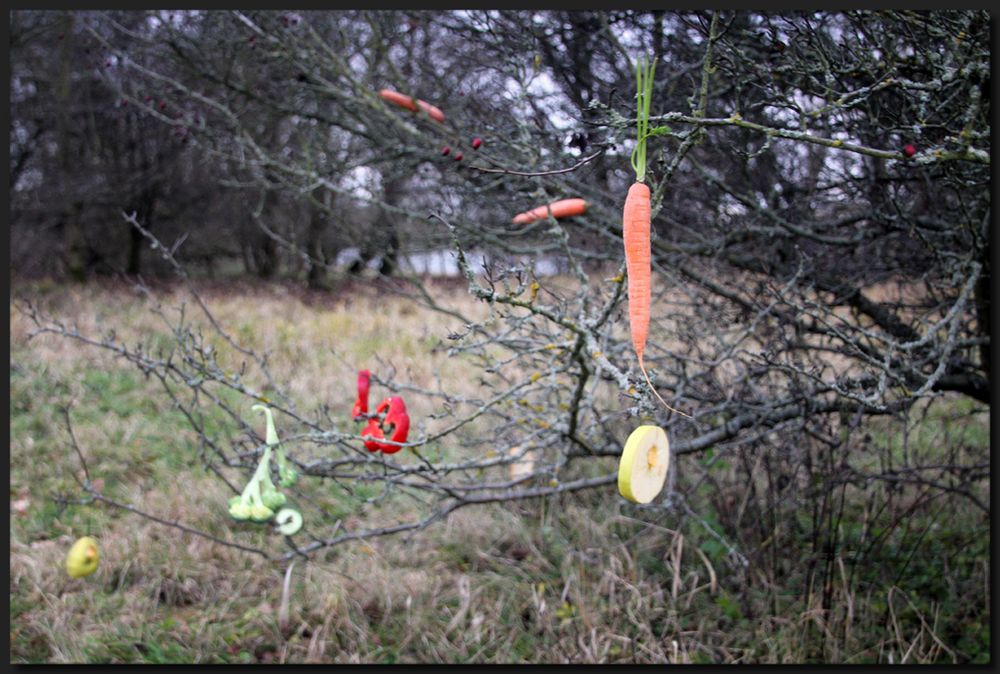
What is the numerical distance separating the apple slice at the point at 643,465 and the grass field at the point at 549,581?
164cm

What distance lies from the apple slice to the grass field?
164cm

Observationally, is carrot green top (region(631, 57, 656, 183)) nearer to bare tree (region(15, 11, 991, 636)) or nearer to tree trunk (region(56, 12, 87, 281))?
bare tree (region(15, 11, 991, 636))

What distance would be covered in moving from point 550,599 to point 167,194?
1232 cm

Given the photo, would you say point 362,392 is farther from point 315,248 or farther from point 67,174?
point 67,174

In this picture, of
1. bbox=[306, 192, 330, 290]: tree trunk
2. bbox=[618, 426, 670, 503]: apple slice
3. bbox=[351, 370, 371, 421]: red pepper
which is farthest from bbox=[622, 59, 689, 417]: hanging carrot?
bbox=[306, 192, 330, 290]: tree trunk

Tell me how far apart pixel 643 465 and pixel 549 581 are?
2.51 meters

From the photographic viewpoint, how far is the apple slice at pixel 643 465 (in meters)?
1.38

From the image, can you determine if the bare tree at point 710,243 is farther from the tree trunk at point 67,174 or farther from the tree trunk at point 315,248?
the tree trunk at point 315,248

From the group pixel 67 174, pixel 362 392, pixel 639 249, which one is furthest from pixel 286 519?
pixel 67 174

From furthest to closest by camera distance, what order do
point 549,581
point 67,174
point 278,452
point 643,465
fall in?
point 67,174
point 549,581
point 278,452
point 643,465

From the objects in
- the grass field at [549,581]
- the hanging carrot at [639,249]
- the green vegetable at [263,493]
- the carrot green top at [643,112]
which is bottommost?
the grass field at [549,581]

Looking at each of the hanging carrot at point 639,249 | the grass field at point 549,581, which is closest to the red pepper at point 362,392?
the grass field at point 549,581

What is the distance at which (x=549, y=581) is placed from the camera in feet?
12.3

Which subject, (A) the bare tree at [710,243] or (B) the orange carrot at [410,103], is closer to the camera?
(A) the bare tree at [710,243]
